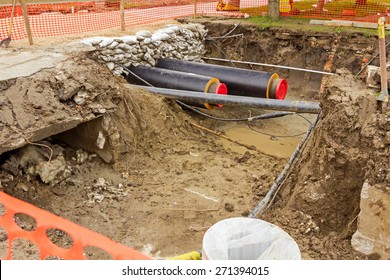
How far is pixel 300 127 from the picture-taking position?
8938 millimetres

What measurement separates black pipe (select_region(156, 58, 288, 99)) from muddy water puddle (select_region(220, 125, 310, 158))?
906 millimetres

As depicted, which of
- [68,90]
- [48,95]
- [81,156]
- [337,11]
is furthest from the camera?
[337,11]

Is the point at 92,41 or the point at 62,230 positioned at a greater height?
the point at 92,41

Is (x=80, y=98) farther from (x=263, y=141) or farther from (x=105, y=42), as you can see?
(x=263, y=141)

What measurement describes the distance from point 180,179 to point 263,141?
2836mm

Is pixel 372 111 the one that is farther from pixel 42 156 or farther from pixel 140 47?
pixel 140 47

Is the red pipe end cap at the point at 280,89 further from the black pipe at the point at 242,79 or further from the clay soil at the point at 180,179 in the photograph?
the clay soil at the point at 180,179

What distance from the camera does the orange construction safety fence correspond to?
9.69 meters

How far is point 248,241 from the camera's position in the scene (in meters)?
2.64

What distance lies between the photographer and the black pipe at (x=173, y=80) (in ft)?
25.2

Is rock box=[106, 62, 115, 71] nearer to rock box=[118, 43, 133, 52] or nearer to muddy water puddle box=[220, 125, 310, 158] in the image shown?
rock box=[118, 43, 133, 52]

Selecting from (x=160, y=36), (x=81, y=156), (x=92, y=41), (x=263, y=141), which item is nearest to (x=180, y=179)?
(x=81, y=156)

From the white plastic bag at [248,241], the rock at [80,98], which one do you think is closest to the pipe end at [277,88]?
the rock at [80,98]

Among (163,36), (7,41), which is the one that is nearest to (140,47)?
(163,36)
